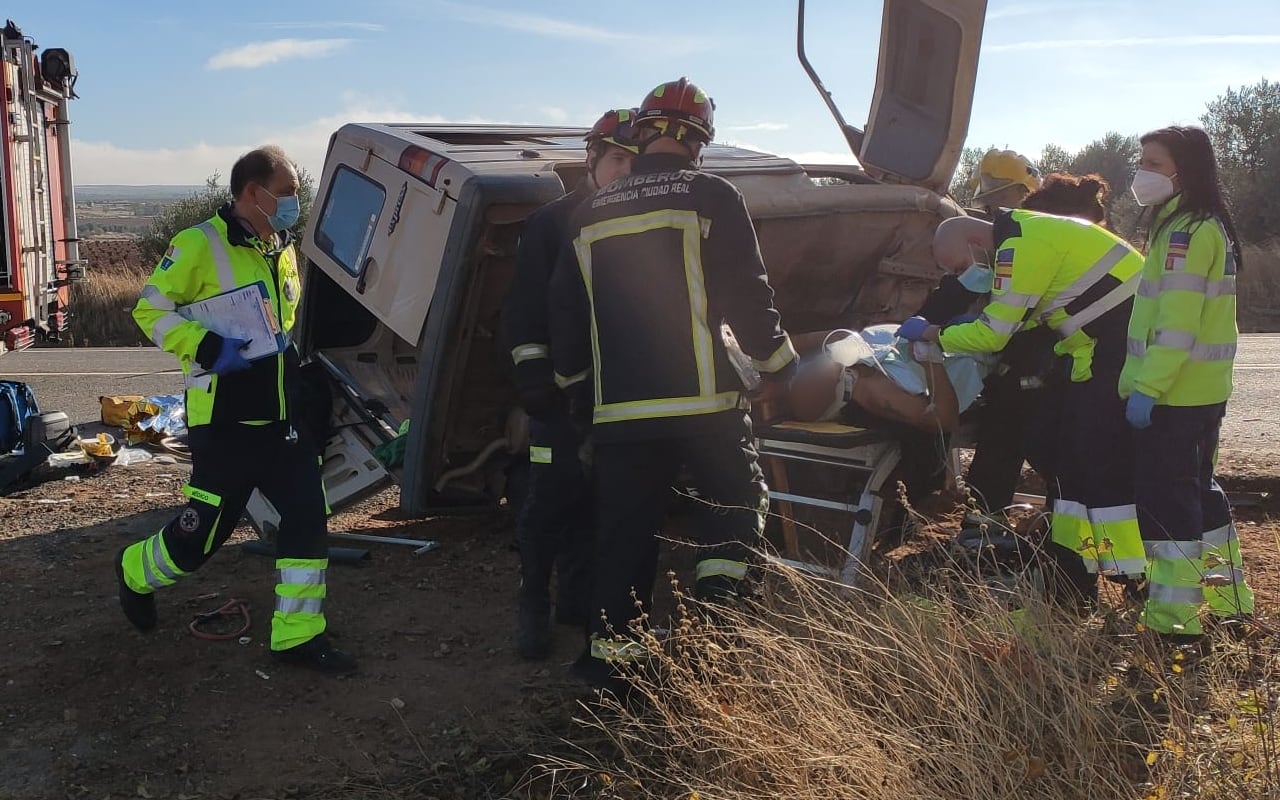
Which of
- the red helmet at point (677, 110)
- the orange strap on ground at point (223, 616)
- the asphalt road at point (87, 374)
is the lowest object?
the asphalt road at point (87, 374)

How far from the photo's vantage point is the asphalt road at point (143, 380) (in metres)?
7.64

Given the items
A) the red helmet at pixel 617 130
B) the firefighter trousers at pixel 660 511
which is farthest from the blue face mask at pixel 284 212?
the firefighter trousers at pixel 660 511

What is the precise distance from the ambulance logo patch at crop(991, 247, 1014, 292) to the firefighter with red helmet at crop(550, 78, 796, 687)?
3.65 ft

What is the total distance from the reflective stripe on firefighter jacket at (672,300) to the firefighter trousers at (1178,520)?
138 centimetres

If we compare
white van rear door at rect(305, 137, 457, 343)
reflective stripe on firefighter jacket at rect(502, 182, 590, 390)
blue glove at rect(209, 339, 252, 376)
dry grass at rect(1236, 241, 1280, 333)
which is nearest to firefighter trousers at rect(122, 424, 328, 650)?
blue glove at rect(209, 339, 252, 376)

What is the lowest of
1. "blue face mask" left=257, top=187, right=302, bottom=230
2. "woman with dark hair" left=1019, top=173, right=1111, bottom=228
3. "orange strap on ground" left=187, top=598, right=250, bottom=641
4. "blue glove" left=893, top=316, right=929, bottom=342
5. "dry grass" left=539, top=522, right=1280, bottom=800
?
"orange strap on ground" left=187, top=598, right=250, bottom=641

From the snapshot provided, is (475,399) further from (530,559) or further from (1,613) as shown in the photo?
(1,613)

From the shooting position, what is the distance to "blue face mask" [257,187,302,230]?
13.0ft

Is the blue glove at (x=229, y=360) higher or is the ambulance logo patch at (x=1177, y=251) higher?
the ambulance logo patch at (x=1177, y=251)

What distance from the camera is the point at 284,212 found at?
398 cm

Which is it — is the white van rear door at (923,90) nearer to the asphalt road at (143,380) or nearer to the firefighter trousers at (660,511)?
the firefighter trousers at (660,511)

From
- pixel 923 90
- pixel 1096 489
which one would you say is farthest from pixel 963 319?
pixel 923 90

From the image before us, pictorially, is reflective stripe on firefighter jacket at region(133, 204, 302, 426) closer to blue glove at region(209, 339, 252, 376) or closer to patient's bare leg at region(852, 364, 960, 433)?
blue glove at region(209, 339, 252, 376)

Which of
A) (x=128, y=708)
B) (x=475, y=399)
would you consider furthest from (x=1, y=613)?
(x=475, y=399)
